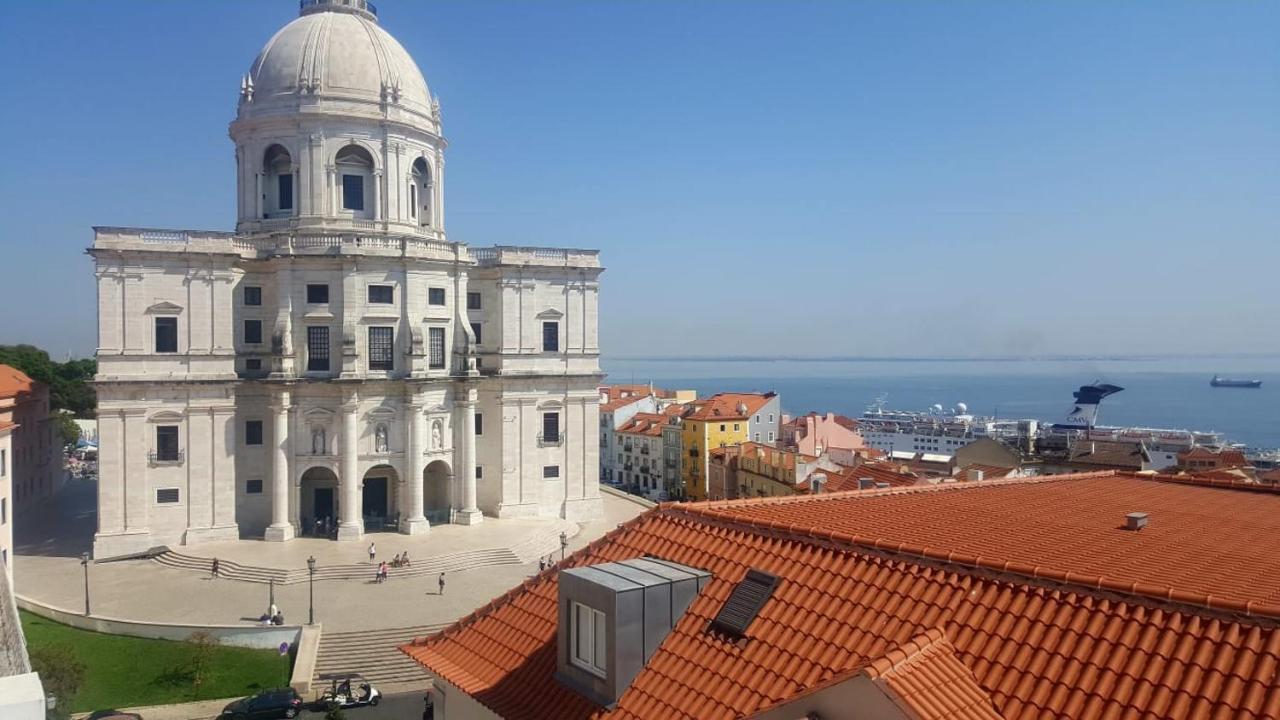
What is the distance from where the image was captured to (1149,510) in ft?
44.2

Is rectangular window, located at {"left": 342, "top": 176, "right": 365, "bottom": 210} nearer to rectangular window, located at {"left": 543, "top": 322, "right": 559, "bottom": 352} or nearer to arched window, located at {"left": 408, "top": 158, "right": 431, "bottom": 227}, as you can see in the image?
arched window, located at {"left": 408, "top": 158, "right": 431, "bottom": 227}

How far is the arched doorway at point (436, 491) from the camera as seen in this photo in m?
42.8

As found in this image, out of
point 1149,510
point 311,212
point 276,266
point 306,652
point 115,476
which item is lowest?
point 306,652

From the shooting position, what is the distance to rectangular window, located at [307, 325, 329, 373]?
3916 centimetres

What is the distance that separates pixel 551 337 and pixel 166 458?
18431mm

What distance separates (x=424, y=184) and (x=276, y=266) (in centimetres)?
935

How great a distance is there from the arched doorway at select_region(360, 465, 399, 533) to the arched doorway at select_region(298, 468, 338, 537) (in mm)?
1422

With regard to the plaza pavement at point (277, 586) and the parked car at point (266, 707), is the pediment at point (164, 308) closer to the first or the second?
the plaza pavement at point (277, 586)

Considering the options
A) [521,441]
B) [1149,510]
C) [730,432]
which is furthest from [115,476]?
[730,432]

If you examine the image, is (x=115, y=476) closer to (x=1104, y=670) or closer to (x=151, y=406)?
(x=151, y=406)

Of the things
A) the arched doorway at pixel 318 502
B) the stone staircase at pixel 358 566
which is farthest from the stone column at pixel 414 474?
the stone staircase at pixel 358 566

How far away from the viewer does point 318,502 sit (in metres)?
41.5

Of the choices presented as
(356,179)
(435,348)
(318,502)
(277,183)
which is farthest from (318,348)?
(277,183)

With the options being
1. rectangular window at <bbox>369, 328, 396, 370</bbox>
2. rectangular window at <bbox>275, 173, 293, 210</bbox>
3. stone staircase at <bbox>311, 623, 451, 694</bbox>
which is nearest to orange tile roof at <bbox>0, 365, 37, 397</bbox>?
rectangular window at <bbox>275, 173, 293, 210</bbox>
